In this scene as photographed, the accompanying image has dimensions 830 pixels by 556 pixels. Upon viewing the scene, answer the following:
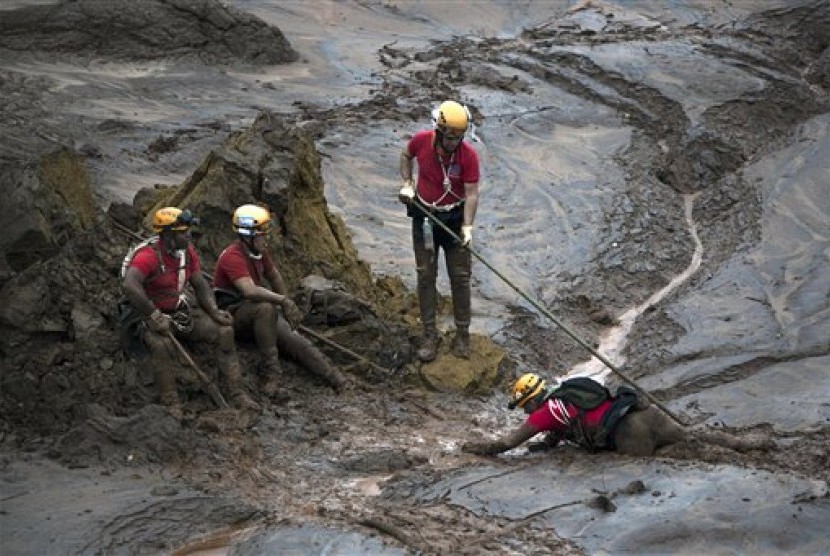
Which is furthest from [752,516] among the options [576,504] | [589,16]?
[589,16]

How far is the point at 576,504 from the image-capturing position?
7738 millimetres

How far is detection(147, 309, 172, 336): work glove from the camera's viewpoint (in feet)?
28.7

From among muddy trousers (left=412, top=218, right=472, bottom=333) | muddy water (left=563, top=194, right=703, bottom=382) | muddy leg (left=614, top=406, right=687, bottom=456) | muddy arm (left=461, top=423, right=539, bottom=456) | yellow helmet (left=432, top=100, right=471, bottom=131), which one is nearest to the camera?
muddy leg (left=614, top=406, right=687, bottom=456)

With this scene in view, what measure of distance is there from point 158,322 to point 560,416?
2.58 meters

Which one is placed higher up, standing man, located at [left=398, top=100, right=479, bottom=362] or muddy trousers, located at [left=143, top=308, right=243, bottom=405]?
standing man, located at [left=398, top=100, right=479, bottom=362]

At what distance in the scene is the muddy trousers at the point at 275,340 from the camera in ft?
31.5

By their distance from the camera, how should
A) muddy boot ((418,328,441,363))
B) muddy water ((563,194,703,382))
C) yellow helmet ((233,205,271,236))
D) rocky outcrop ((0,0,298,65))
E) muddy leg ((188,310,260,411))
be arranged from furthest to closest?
rocky outcrop ((0,0,298,65)) → muddy water ((563,194,703,382)) → muddy boot ((418,328,441,363)) → yellow helmet ((233,205,271,236)) → muddy leg ((188,310,260,411))

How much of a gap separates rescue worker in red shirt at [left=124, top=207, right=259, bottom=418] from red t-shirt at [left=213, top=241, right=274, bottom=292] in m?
0.32

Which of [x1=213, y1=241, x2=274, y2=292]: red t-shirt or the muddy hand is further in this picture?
[x1=213, y1=241, x2=274, y2=292]: red t-shirt

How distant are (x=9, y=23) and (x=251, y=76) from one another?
3.06 m

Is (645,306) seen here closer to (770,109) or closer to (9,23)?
(770,109)

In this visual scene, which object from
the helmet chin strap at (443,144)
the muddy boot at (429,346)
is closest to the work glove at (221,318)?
the muddy boot at (429,346)

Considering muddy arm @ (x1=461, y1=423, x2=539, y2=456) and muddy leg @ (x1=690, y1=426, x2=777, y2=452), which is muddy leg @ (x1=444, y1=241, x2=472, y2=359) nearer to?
muddy arm @ (x1=461, y1=423, x2=539, y2=456)

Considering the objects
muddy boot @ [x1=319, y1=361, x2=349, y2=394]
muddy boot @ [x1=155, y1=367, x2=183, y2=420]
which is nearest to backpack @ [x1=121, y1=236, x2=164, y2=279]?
muddy boot @ [x1=155, y1=367, x2=183, y2=420]
